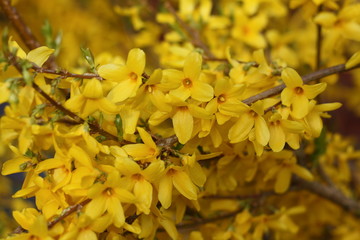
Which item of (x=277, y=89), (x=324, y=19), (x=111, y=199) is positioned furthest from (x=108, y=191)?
(x=324, y=19)

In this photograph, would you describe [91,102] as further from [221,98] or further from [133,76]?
[221,98]

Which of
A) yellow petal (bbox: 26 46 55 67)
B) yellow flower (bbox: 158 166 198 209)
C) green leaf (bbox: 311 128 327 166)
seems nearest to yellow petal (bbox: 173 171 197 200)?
yellow flower (bbox: 158 166 198 209)

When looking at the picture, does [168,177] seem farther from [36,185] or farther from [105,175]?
[36,185]

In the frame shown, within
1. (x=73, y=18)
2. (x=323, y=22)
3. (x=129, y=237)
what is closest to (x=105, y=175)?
(x=129, y=237)

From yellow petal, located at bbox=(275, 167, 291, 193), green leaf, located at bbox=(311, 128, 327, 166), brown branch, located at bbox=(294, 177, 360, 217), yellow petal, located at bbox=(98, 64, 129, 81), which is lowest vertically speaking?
brown branch, located at bbox=(294, 177, 360, 217)

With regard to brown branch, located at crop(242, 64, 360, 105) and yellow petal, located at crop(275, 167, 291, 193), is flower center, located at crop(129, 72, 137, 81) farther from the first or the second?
yellow petal, located at crop(275, 167, 291, 193)

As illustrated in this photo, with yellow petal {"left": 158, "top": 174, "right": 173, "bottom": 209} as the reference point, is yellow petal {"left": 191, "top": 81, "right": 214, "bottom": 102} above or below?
above

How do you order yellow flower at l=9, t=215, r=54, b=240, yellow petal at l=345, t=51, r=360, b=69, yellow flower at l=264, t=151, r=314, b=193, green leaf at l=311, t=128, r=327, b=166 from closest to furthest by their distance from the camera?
yellow flower at l=9, t=215, r=54, b=240
yellow petal at l=345, t=51, r=360, b=69
yellow flower at l=264, t=151, r=314, b=193
green leaf at l=311, t=128, r=327, b=166
